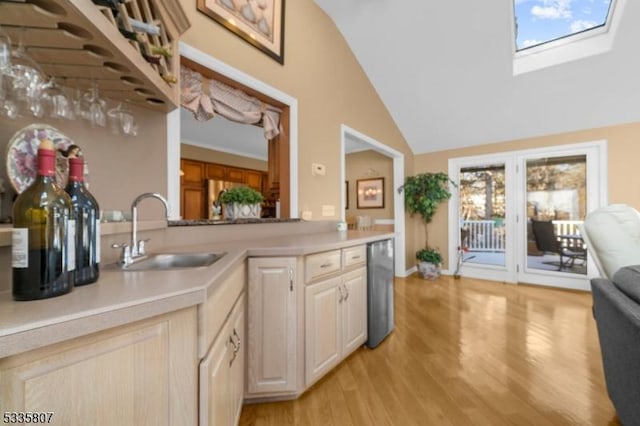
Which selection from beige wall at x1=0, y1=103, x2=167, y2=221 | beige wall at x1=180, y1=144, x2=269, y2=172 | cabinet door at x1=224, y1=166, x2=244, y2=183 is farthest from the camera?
cabinet door at x1=224, y1=166, x2=244, y2=183

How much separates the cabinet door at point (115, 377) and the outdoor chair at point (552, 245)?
477 centimetres

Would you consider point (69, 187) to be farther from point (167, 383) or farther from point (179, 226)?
point (179, 226)

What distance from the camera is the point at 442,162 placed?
4473 millimetres

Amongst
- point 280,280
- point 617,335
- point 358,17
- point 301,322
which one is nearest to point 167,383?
point 280,280

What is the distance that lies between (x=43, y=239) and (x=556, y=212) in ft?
16.9

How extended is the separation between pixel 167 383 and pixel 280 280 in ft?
2.55

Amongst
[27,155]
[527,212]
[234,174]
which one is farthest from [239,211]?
[527,212]

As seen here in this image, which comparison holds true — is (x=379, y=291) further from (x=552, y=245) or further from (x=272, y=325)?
(x=552, y=245)

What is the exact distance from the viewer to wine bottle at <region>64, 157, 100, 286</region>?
727mm

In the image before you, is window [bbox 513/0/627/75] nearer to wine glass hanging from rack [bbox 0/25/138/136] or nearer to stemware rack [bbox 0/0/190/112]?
stemware rack [bbox 0/0/190/112]

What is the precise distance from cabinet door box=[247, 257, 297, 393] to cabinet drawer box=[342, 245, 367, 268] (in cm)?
47

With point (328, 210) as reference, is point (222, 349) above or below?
below

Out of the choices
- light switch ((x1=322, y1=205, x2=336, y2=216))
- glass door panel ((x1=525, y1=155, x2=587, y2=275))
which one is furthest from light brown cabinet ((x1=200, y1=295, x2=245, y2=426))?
glass door panel ((x1=525, y1=155, x2=587, y2=275))

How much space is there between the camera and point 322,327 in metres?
1.60
